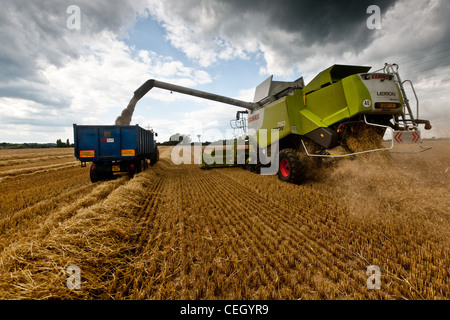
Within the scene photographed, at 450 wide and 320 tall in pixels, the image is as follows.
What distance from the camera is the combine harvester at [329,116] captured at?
12.8 feet

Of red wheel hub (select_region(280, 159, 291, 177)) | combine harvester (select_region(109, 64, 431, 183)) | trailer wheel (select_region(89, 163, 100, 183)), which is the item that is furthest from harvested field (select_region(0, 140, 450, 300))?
trailer wheel (select_region(89, 163, 100, 183))

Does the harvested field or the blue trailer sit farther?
the blue trailer

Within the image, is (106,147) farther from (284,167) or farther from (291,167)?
(291,167)

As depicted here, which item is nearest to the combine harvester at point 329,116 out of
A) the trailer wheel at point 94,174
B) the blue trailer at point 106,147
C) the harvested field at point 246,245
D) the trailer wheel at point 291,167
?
the trailer wheel at point 291,167

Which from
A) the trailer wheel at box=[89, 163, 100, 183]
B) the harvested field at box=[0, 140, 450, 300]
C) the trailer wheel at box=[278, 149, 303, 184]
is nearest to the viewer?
the harvested field at box=[0, 140, 450, 300]

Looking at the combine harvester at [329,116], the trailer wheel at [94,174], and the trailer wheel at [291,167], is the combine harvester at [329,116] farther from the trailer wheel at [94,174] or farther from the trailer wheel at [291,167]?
the trailer wheel at [94,174]

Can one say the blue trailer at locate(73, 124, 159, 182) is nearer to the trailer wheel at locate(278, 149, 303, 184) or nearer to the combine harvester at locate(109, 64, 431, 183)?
the combine harvester at locate(109, 64, 431, 183)

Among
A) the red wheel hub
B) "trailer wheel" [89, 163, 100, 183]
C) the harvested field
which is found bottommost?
the harvested field

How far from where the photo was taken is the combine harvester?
Result: 391 cm

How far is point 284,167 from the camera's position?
5.96 m

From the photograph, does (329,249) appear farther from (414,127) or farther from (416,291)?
(414,127)
